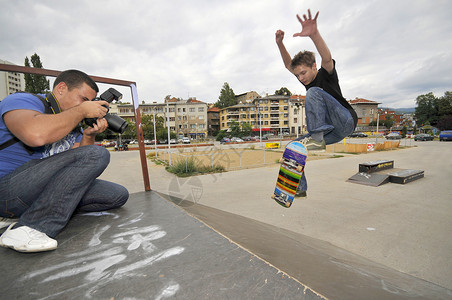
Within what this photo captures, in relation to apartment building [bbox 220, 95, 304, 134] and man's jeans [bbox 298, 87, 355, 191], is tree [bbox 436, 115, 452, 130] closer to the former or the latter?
apartment building [bbox 220, 95, 304, 134]

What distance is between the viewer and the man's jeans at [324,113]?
212 cm

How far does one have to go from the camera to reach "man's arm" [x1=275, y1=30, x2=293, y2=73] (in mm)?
2279

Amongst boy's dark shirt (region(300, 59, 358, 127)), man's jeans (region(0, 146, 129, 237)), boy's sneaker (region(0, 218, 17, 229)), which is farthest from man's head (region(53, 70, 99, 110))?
boy's dark shirt (region(300, 59, 358, 127))

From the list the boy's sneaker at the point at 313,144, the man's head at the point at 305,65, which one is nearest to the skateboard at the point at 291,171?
the boy's sneaker at the point at 313,144

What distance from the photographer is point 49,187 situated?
1508mm

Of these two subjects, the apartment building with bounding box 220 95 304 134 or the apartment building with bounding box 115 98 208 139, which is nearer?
the apartment building with bounding box 220 95 304 134

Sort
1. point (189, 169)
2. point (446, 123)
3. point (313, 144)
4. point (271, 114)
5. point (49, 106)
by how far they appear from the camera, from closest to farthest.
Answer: point (49, 106) → point (313, 144) → point (189, 169) → point (446, 123) → point (271, 114)

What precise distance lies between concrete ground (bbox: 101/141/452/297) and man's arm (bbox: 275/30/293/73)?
3.05 meters

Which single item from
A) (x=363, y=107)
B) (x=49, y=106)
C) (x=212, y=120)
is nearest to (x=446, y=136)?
(x=363, y=107)

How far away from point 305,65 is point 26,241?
258 centimetres

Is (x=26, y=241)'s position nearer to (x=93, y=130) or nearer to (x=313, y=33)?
(x=93, y=130)

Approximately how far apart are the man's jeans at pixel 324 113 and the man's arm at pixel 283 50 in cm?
42

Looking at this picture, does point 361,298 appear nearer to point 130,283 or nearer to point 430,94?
point 130,283

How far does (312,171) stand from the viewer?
1121 centimetres
